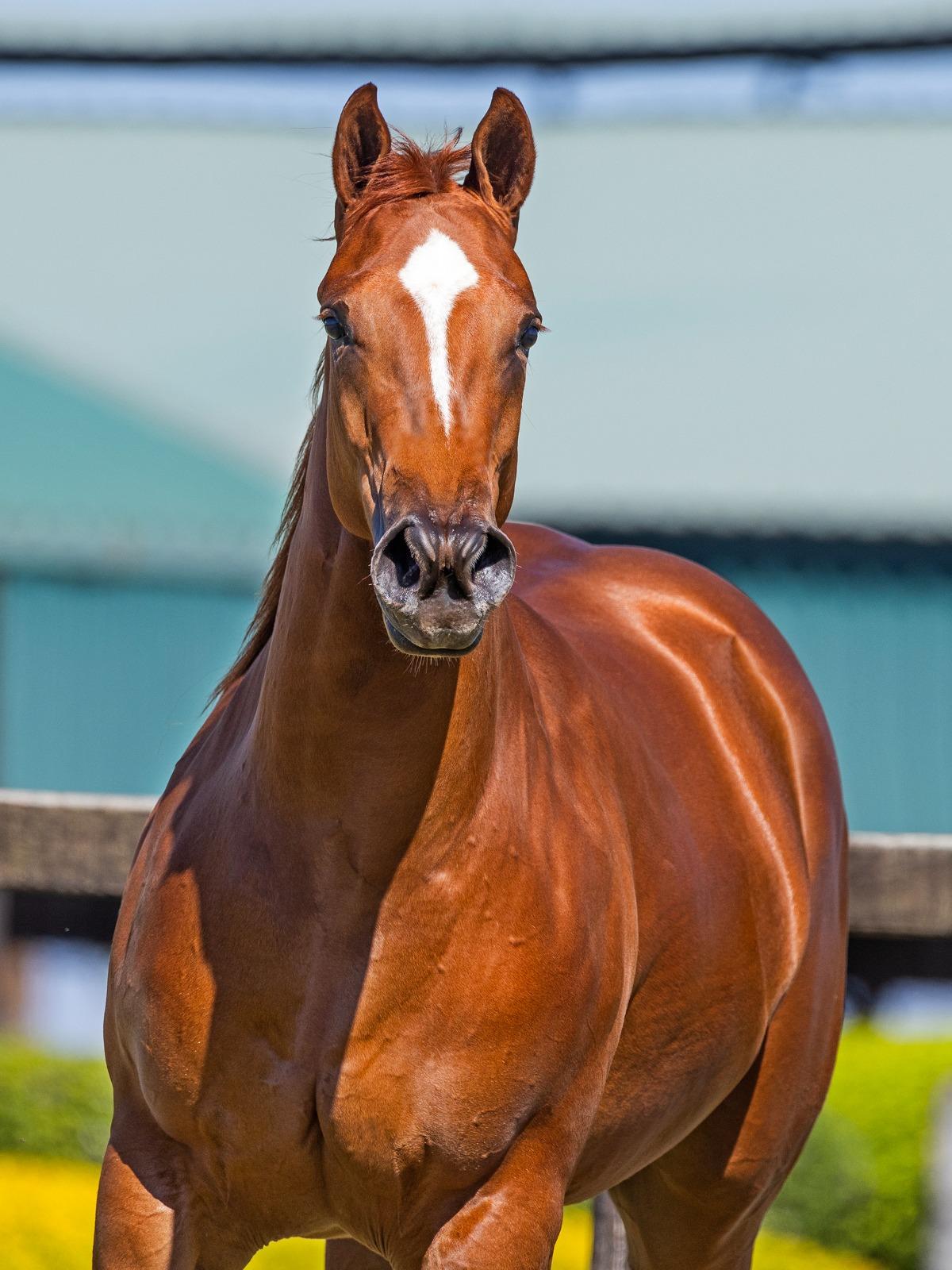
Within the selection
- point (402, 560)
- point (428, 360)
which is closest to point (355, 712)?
point (402, 560)

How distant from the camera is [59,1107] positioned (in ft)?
21.1

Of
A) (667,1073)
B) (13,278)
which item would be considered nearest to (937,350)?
(13,278)

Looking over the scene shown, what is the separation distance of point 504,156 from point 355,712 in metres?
0.88

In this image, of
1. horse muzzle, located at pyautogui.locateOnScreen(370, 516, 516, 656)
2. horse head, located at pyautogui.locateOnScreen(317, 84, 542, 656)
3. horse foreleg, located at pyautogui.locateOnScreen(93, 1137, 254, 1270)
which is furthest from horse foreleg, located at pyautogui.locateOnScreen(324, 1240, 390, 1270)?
horse muzzle, located at pyautogui.locateOnScreen(370, 516, 516, 656)

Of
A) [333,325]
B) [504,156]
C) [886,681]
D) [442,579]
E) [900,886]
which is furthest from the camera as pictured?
[886,681]

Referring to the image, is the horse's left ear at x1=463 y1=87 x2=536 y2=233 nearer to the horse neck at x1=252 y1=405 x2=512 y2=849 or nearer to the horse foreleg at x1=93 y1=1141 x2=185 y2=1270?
the horse neck at x1=252 y1=405 x2=512 y2=849

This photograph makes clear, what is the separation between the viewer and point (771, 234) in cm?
1132

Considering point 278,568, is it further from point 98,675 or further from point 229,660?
point 98,675

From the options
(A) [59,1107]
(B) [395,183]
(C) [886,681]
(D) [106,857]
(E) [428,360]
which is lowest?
(A) [59,1107]

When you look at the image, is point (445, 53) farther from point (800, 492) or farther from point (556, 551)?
point (556, 551)

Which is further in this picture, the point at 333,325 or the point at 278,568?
the point at 278,568

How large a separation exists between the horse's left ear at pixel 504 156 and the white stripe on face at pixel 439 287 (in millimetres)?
256

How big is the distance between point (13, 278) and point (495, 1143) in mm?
10489

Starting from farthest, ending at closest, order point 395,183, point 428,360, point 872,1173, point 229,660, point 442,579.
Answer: point 229,660
point 872,1173
point 395,183
point 428,360
point 442,579
